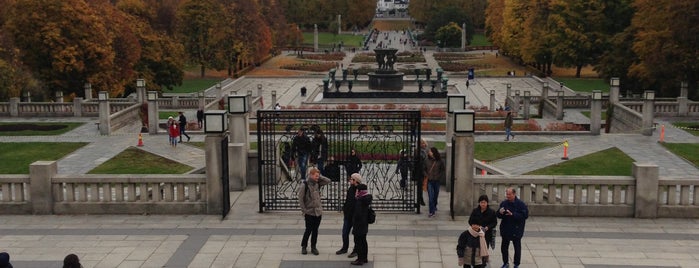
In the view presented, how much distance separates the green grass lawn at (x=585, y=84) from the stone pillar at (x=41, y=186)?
5004cm

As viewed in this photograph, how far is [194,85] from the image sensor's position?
66250 millimetres

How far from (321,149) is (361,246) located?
670cm

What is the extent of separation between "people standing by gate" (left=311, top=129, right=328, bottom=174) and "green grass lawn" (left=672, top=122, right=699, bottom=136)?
68.4 feet

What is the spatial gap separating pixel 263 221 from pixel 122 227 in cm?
303

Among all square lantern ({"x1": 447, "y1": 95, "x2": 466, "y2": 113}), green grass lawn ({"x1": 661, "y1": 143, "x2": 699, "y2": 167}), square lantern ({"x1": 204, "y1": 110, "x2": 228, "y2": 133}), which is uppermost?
square lantern ({"x1": 447, "y1": 95, "x2": 466, "y2": 113})

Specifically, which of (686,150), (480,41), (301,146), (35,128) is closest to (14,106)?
(35,128)

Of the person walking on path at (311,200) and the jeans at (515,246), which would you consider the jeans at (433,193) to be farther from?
the jeans at (515,246)

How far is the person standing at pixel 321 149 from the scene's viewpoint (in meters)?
19.1

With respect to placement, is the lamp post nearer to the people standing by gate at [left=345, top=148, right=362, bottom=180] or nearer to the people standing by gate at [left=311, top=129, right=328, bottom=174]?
the people standing by gate at [left=345, top=148, right=362, bottom=180]

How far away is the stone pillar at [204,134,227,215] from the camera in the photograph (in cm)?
1602

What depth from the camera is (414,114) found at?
16.2m

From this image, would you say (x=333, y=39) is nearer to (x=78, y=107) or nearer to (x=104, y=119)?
(x=78, y=107)

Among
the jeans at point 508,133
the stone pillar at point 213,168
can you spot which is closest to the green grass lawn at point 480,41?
the jeans at point 508,133

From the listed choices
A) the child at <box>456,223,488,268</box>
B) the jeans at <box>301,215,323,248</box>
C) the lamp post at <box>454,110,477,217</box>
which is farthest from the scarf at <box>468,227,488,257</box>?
the lamp post at <box>454,110,477,217</box>
